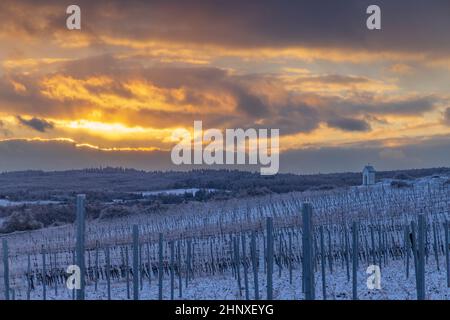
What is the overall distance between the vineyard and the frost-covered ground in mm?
35

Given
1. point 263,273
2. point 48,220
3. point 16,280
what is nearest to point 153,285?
point 263,273

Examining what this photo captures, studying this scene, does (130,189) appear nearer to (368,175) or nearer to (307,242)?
(368,175)

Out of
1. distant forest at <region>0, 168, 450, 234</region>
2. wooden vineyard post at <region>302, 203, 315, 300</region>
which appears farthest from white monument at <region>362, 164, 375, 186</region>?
wooden vineyard post at <region>302, 203, 315, 300</region>

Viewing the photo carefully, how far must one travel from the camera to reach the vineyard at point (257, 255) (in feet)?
54.9

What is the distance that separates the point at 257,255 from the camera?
82.3 ft

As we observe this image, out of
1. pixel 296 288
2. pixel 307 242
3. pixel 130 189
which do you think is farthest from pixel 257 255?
pixel 130 189

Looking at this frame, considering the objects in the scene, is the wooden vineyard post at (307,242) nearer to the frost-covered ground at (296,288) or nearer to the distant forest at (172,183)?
the frost-covered ground at (296,288)

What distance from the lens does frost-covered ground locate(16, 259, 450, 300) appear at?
17.2 metres

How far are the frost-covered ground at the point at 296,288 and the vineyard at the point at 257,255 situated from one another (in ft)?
0.12

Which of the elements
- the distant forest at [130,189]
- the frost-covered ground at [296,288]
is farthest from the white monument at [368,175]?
the frost-covered ground at [296,288]

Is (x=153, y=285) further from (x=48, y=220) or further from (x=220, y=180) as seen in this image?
(x=220, y=180)

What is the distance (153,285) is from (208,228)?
1717 centimetres

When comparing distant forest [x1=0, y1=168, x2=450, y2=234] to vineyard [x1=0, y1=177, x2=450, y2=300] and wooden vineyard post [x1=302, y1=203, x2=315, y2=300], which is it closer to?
vineyard [x1=0, y1=177, x2=450, y2=300]

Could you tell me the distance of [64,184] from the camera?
115938 mm
